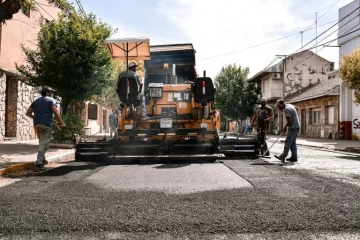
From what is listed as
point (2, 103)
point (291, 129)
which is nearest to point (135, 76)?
point (291, 129)

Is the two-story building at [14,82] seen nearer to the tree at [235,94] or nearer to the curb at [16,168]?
the curb at [16,168]

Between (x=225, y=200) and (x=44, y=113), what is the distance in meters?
4.70

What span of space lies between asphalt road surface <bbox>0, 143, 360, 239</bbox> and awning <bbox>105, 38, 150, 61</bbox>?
4038 mm

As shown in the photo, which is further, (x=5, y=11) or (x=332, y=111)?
(x=332, y=111)

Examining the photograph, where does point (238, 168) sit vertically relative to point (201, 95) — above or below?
below

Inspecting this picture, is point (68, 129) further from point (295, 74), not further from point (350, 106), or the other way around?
point (295, 74)

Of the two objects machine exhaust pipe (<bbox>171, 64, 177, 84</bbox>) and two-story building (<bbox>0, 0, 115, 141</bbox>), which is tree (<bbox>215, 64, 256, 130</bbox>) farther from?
machine exhaust pipe (<bbox>171, 64, 177, 84</bbox>)

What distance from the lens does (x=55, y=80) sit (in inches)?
551

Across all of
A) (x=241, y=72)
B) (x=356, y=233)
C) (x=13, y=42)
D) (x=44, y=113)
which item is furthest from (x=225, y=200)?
(x=241, y=72)

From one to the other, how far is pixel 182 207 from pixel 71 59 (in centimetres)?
1093

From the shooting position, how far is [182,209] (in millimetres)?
3953

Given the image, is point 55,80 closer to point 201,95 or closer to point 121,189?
point 201,95

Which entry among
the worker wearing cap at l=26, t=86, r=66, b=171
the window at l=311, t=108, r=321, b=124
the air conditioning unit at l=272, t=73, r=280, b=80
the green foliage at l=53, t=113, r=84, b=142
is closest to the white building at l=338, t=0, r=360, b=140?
the window at l=311, t=108, r=321, b=124

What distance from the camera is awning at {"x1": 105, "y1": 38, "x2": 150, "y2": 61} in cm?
932
